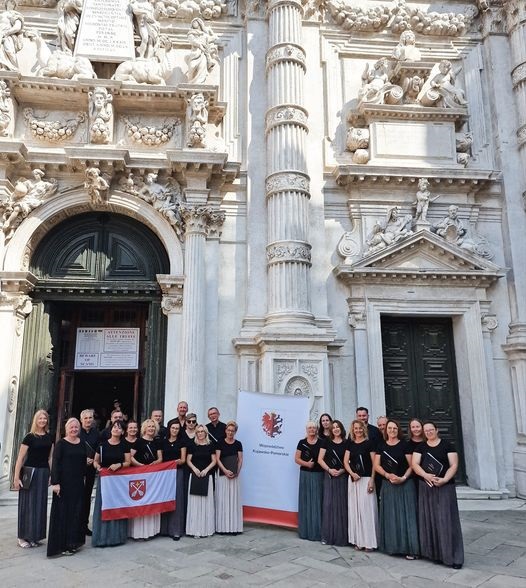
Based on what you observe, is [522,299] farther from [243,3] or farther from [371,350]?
[243,3]

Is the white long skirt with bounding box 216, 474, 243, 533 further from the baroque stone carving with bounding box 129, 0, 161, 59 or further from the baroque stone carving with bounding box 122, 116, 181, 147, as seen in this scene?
the baroque stone carving with bounding box 129, 0, 161, 59

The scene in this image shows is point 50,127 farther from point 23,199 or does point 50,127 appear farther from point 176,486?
point 176,486

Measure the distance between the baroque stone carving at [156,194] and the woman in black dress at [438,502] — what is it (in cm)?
681

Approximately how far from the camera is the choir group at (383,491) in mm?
5898

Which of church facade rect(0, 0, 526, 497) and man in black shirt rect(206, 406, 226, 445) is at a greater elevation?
church facade rect(0, 0, 526, 497)

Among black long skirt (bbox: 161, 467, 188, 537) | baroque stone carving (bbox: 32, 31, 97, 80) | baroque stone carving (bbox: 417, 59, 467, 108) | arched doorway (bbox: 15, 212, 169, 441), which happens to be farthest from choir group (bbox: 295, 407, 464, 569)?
baroque stone carving (bbox: 32, 31, 97, 80)

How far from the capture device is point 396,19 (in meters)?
12.4

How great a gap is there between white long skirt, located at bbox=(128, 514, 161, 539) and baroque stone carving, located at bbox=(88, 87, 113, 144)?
302 inches

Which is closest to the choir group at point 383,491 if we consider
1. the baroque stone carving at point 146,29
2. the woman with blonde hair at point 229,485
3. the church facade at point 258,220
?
the woman with blonde hair at point 229,485

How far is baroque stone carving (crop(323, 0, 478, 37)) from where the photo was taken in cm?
1233

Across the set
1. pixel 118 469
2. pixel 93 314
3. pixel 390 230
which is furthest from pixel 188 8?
pixel 118 469

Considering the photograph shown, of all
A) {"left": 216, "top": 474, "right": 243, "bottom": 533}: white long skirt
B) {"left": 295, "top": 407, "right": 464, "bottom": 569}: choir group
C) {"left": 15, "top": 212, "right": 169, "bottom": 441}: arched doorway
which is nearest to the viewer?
{"left": 295, "top": 407, "right": 464, "bottom": 569}: choir group

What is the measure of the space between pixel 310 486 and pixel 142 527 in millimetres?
2331

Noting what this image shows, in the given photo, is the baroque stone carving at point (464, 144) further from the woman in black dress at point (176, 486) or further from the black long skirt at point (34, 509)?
the black long skirt at point (34, 509)
